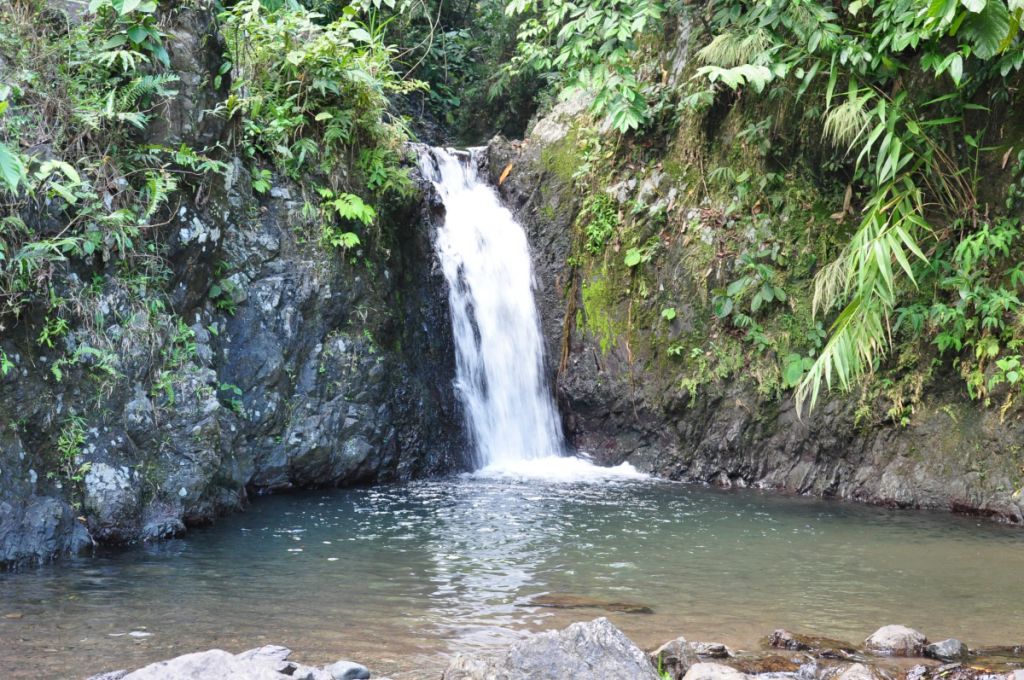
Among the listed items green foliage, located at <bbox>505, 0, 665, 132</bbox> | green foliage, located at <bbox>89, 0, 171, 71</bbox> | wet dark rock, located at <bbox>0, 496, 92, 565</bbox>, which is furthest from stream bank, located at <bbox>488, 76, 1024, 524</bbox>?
wet dark rock, located at <bbox>0, 496, 92, 565</bbox>

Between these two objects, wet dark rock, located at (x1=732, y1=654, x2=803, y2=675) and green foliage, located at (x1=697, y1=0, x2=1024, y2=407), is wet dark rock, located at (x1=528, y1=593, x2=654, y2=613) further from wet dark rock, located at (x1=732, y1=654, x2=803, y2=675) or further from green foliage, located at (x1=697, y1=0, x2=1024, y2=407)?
green foliage, located at (x1=697, y1=0, x2=1024, y2=407)

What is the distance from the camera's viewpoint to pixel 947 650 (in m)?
4.20

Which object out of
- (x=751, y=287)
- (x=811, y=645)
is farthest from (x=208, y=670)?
(x=751, y=287)

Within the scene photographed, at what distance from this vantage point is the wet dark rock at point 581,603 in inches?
195

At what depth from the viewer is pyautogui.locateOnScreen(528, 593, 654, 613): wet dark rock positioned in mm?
4965

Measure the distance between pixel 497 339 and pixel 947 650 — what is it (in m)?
6.64

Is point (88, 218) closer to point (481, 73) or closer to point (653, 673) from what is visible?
point (653, 673)

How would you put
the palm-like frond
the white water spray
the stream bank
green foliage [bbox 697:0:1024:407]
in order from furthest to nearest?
1. the white water spray
2. the palm-like frond
3. the stream bank
4. green foliage [bbox 697:0:1024:407]

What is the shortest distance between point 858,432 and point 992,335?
1544 millimetres

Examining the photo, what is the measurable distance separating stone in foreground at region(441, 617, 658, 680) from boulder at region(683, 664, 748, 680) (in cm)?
36

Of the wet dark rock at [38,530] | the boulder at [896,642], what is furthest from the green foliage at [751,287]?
the wet dark rock at [38,530]

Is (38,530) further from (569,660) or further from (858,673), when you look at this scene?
(858,673)

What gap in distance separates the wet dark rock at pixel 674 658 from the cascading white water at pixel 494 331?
5730 mm

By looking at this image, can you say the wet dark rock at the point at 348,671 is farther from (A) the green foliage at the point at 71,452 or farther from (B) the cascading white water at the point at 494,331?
(B) the cascading white water at the point at 494,331
